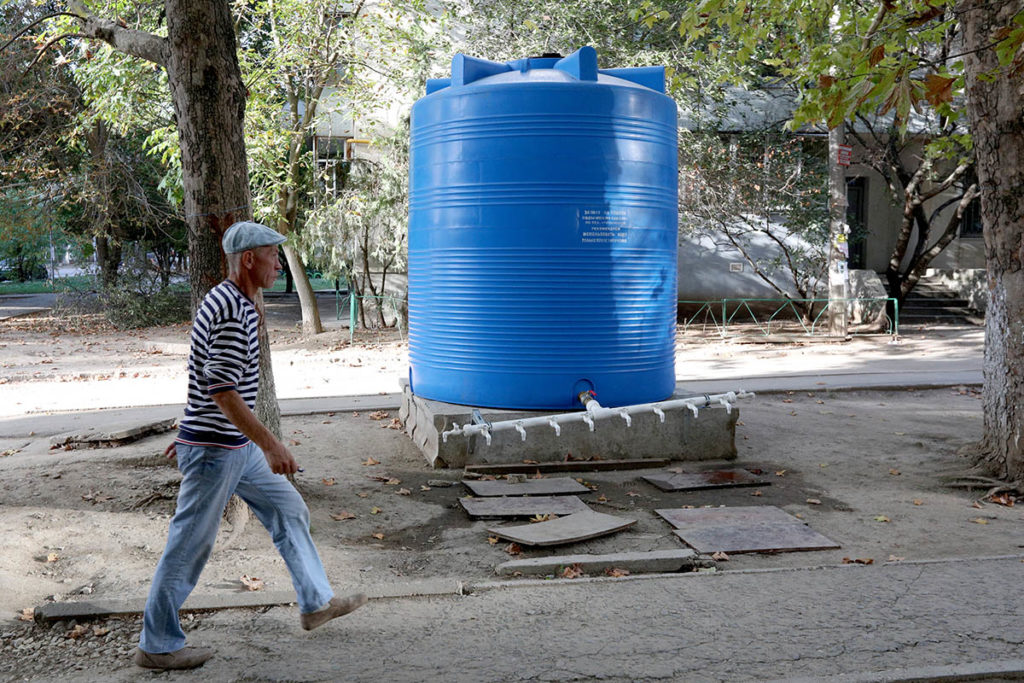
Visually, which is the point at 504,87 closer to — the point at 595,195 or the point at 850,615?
the point at 595,195

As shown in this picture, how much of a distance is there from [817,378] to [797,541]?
8.09 m

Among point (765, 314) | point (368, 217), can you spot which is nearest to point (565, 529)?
point (368, 217)

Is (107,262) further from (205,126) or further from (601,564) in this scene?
(601,564)

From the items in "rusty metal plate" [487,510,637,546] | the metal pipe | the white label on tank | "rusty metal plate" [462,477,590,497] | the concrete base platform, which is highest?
the white label on tank

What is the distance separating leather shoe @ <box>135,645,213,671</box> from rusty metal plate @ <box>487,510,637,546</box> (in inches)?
91.3

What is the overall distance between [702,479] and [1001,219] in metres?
3.12

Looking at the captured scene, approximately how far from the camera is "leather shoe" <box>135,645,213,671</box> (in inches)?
164

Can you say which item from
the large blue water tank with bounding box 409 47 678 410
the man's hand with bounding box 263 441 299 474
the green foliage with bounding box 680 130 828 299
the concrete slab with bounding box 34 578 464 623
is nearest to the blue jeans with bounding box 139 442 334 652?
the man's hand with bounding box 263 441 299 474

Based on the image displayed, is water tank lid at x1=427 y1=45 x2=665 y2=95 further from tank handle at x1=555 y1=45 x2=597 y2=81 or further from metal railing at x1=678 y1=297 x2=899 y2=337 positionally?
metal railing at x1=678 y1=297 x2=899 y2=337

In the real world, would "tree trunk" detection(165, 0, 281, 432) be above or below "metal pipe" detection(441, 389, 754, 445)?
above

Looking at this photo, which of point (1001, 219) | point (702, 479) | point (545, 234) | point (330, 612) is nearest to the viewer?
point (330, 612)

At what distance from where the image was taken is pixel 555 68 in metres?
8.63

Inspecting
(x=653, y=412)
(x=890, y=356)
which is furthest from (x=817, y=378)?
(x=653, y=412)

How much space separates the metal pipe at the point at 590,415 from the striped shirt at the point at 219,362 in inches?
151
